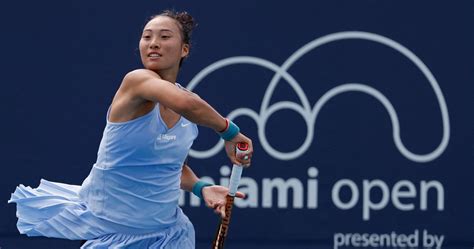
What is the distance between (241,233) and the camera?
7.72m

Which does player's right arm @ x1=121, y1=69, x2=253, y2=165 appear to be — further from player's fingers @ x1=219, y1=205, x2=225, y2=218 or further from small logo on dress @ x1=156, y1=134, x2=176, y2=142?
player's fingers @ x1=219, y1=205, x2=225, y2=218

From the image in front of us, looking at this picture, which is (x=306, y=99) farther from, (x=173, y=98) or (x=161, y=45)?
(x=173, y=98)

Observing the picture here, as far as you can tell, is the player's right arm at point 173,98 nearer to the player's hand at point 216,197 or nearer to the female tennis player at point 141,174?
the female tennis player at point 141,174

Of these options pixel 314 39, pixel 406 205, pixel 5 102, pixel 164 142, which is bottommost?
pixel 164 142

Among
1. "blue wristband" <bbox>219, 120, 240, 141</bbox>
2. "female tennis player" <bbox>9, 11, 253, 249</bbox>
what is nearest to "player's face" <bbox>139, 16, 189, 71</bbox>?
"female tennis player" <bbox>9, 11, 253, 249</bbox>

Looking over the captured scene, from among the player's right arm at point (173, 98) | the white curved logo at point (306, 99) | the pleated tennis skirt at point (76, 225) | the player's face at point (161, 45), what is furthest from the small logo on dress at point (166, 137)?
the white curved logo at point (306, 99)

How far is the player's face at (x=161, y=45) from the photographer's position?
4.64 m

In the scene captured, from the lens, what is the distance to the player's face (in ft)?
15.2

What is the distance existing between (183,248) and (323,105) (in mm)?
3200

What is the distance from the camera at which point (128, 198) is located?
4629 mm

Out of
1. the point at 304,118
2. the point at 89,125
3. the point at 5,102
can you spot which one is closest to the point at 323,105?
the point at 304,118

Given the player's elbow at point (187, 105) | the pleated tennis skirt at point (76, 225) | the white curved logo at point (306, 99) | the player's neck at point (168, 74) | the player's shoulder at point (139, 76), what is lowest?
the pleated tennis skirt at point (76, 225)

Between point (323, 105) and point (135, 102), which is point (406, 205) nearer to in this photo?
point (323, 105)

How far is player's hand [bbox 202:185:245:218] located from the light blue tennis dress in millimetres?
144
